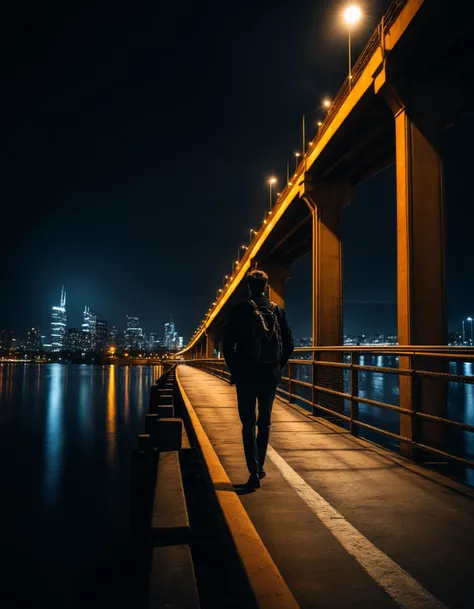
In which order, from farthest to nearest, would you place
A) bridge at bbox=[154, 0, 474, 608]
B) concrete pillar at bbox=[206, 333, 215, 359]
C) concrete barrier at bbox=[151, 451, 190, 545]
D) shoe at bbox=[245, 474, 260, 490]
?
1. concrete pillar at bbox=[206, 333, 215, 359]
2. shoe at bbox=[245, 474, 260, 490]
3. concrete barrier at bbox=[151, 451, 190, 545]
4. bridge at bbox=[154, 0, 474, 608]

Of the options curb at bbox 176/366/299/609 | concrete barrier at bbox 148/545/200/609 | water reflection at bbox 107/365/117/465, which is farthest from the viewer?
water reflection at bbox 107/365/117/465

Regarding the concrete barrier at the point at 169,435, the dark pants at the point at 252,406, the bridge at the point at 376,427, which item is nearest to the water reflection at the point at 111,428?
the bridge at the point at 376,427

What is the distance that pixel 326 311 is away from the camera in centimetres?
1922

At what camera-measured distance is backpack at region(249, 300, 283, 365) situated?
15.4ft

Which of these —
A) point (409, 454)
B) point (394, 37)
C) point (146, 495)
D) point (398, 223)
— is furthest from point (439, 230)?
point (146, 495)

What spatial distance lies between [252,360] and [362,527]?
1.63 meters

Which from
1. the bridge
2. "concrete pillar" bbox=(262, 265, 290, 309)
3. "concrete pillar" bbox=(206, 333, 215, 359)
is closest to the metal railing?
the bridge

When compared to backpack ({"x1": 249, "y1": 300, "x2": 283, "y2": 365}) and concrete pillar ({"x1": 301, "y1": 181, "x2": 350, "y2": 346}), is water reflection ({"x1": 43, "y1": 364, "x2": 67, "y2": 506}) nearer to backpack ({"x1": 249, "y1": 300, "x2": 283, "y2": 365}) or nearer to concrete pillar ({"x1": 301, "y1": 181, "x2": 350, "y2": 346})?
concrete pillar ({"x1": 301, "y1": 181, "x2": 350, "y2": 346})

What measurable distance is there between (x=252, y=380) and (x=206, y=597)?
196 centimetres

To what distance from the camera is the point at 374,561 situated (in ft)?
10.5

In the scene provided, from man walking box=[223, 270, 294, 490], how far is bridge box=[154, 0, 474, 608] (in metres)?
0.60

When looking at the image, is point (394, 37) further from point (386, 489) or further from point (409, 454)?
A: point (386, 489)

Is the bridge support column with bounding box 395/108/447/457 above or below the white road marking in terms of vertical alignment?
above

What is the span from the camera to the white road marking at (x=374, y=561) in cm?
271
